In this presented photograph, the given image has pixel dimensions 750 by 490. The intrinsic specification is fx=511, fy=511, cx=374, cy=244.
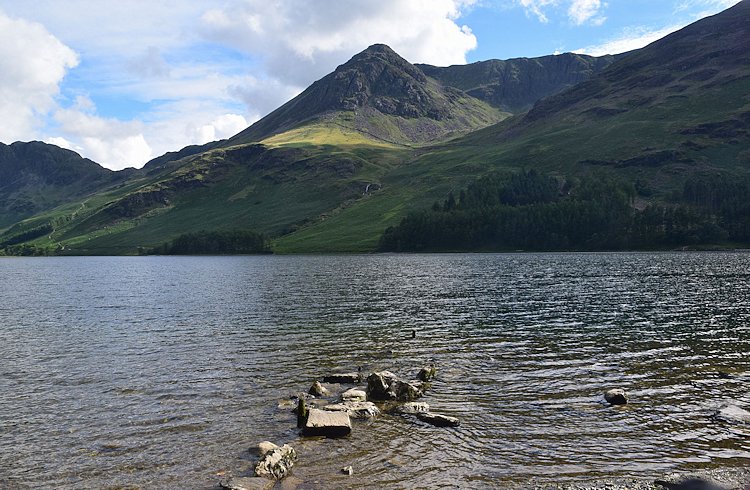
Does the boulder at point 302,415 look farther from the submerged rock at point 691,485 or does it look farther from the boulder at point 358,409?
the submerged rock at point 691,485

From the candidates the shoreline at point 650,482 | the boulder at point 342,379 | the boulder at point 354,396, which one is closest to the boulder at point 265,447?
the boulder at point 354,396

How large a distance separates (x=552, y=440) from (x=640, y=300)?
196 feet

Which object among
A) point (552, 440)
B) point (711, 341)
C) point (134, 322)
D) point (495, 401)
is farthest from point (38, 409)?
point (711, 341)

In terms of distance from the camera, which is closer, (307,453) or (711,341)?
(307,453)

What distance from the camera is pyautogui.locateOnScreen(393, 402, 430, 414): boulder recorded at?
28.2 metres

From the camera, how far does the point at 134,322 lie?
2537 inches

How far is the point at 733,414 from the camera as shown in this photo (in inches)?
1027

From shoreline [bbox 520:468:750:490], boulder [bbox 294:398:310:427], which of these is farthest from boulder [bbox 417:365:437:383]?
shoreline [bbox 520:468:750:490]

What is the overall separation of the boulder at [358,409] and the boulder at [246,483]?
8142 millimetres

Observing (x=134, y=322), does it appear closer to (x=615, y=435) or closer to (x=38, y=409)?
(x=38, y=409)

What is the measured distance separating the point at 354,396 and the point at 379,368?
9183mm

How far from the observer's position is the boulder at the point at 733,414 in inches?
995

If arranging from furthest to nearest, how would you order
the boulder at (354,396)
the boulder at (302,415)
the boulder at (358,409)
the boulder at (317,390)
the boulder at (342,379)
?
the boulder at (342,379) → the boulder at (317,390) → the boulder at (354,396) → the boulder at (358,409) → the boulder at (302,415)

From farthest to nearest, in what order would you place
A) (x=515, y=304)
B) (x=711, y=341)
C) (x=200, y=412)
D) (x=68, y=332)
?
(x=515, y=304)
(x=68, y=332)
(x=711, y=341)
(x=200, y=412)
